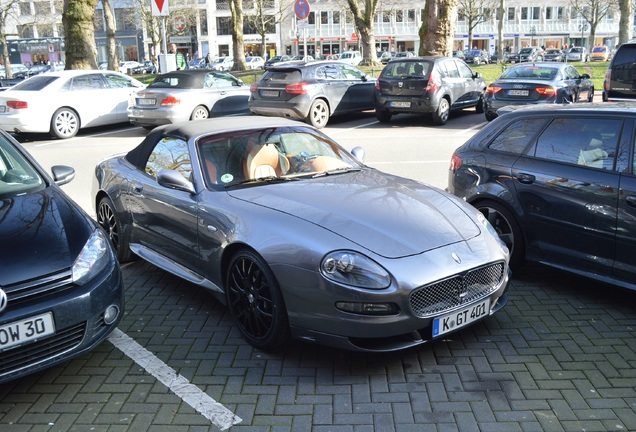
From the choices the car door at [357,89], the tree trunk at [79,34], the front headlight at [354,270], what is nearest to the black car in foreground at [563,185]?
the front headlight at [354,270]

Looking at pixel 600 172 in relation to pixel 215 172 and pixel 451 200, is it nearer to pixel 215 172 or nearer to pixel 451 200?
pixel 451 200

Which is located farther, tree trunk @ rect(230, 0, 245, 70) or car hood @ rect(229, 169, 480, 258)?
tree trunk @ rect(230, 0, 245, 70)

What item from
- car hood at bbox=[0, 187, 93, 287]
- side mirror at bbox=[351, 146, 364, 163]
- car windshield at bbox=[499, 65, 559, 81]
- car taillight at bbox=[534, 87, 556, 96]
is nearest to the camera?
car hood at bbox=[0, 187, 93, 287]

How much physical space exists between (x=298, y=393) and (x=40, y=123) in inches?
491

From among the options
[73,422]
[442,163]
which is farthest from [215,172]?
[442,163]

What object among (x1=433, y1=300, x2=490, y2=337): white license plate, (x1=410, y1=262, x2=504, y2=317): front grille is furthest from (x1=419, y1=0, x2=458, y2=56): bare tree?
(x1=433, y1=300, x2=490, y2=337): white license plate

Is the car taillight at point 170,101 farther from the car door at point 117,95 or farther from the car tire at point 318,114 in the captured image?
the car tire at point 318,114

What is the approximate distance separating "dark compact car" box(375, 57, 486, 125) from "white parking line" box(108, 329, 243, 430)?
11.7 m

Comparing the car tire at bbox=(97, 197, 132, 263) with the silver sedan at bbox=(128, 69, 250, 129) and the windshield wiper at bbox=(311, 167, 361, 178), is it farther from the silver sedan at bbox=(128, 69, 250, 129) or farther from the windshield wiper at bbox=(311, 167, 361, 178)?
the silver sedan at bbox=(128, 69, 250, 129)

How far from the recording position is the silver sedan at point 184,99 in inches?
567

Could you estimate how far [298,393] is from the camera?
373cm

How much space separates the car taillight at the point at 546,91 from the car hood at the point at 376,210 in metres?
10.1

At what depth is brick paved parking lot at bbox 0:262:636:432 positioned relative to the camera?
135 inches

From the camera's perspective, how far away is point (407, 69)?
15469mm
